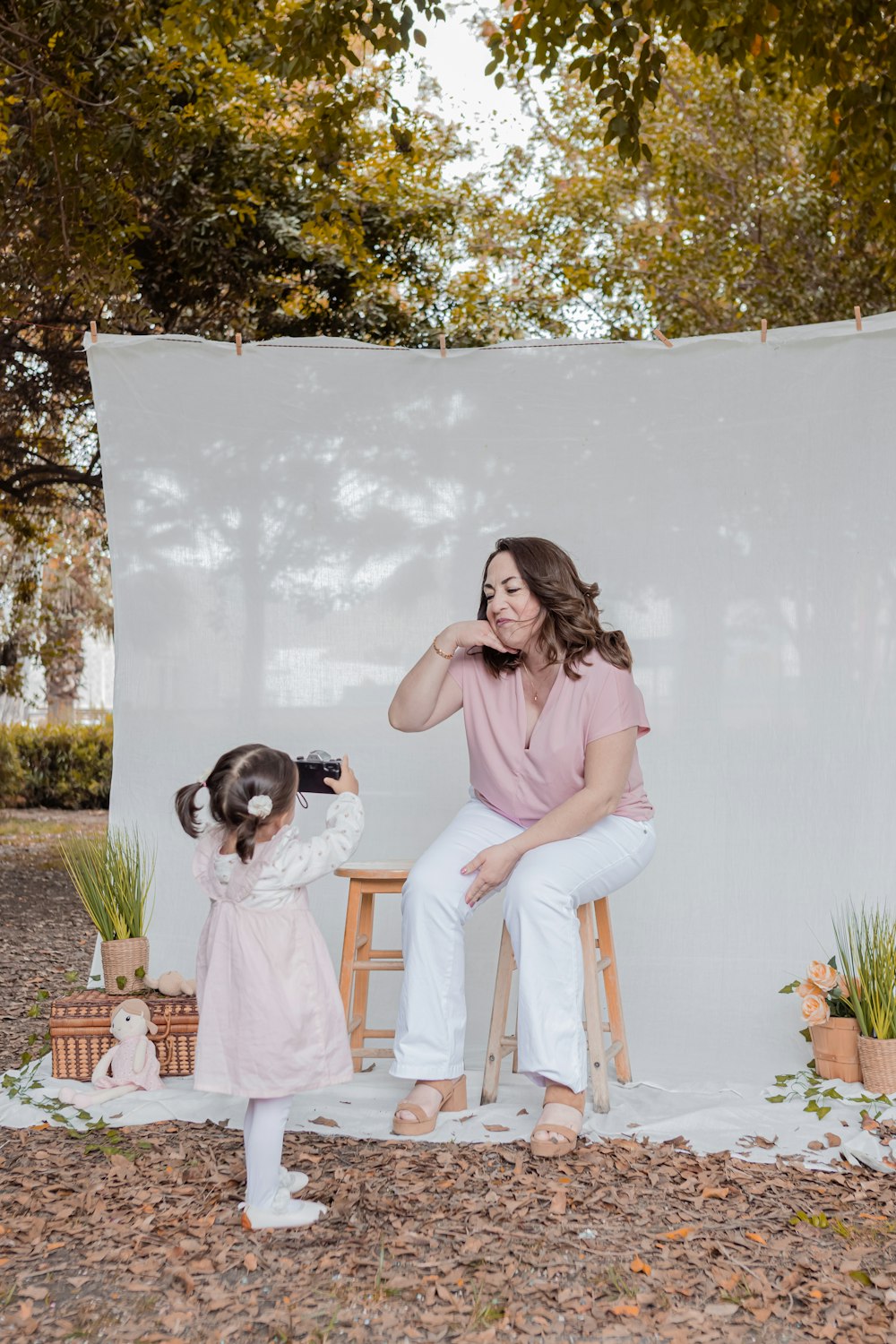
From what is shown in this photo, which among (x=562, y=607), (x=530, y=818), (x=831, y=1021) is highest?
(x=562, y=607)

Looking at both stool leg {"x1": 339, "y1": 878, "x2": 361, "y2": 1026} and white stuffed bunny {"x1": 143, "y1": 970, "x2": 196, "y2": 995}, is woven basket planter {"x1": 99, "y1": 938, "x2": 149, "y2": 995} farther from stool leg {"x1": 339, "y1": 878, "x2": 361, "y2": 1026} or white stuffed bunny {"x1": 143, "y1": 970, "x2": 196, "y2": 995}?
stool leg {"x1": 339, "y1": 878, "x2": 361, "y2": 1026}

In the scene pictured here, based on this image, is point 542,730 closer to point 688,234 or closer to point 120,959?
point 120,959

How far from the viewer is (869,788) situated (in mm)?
3201

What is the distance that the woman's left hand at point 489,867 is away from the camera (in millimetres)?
2574

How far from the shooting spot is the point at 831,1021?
2.89 metres

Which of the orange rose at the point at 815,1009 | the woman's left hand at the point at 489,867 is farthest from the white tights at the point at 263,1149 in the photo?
the orange rose at the point at 815,1009

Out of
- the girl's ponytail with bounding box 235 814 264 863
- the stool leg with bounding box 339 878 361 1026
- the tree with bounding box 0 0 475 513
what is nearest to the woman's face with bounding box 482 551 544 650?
the stool leg with bounding box 339 878 361 1026

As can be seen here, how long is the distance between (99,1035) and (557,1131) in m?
1.15

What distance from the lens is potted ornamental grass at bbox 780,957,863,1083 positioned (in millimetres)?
2879

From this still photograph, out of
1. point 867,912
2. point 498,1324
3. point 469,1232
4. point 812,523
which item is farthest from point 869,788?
point 498,1324

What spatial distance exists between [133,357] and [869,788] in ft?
7.46

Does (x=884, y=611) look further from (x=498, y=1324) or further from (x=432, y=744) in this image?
(x=498, y=1324)

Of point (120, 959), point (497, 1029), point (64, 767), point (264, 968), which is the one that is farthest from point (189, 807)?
point (64, 767)

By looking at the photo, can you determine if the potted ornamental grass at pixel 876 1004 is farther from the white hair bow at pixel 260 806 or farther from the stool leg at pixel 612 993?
the white hair bow at pixel 260 806
